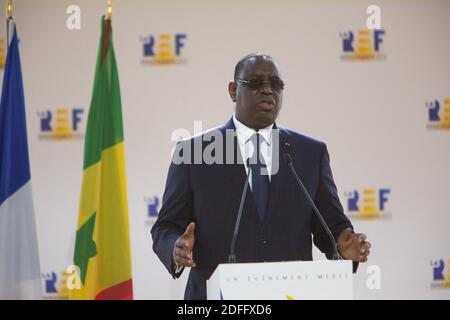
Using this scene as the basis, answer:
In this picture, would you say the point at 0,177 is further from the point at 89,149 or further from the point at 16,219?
the point at 89,149

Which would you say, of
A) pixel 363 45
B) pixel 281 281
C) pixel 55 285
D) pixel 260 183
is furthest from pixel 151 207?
pixel 281 281

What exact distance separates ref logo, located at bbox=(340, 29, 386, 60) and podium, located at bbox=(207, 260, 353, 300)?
3171 millimetres

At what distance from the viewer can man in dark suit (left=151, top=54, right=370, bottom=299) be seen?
2.52 metres

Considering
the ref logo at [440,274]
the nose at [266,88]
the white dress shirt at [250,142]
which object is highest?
the nose at [266,88]

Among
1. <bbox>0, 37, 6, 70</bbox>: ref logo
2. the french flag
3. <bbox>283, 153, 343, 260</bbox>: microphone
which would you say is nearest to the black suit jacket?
<bbox>283, 153, 343, 260</bbox>: microphone

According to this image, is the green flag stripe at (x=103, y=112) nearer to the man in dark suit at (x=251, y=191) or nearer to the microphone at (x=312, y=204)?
the man in dark suit at (x=251, y=191)

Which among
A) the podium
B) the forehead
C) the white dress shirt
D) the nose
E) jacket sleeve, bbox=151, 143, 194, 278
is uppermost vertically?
the forehead

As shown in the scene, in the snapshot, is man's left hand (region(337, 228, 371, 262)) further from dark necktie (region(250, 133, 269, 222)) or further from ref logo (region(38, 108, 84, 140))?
ref logo (region(38, 108, 84, 140))

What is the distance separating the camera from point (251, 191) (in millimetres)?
2551

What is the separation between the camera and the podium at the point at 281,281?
6.36ft

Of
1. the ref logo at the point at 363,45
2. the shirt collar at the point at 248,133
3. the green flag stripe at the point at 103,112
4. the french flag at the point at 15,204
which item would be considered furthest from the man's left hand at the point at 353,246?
the ref logo at the point at 363,45

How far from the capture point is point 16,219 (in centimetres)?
324

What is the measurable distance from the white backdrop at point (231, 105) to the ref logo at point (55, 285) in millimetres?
15

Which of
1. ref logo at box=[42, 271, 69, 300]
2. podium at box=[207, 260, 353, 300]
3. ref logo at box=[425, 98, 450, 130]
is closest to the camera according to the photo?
podium at box=[207, 260, 353, 300]
